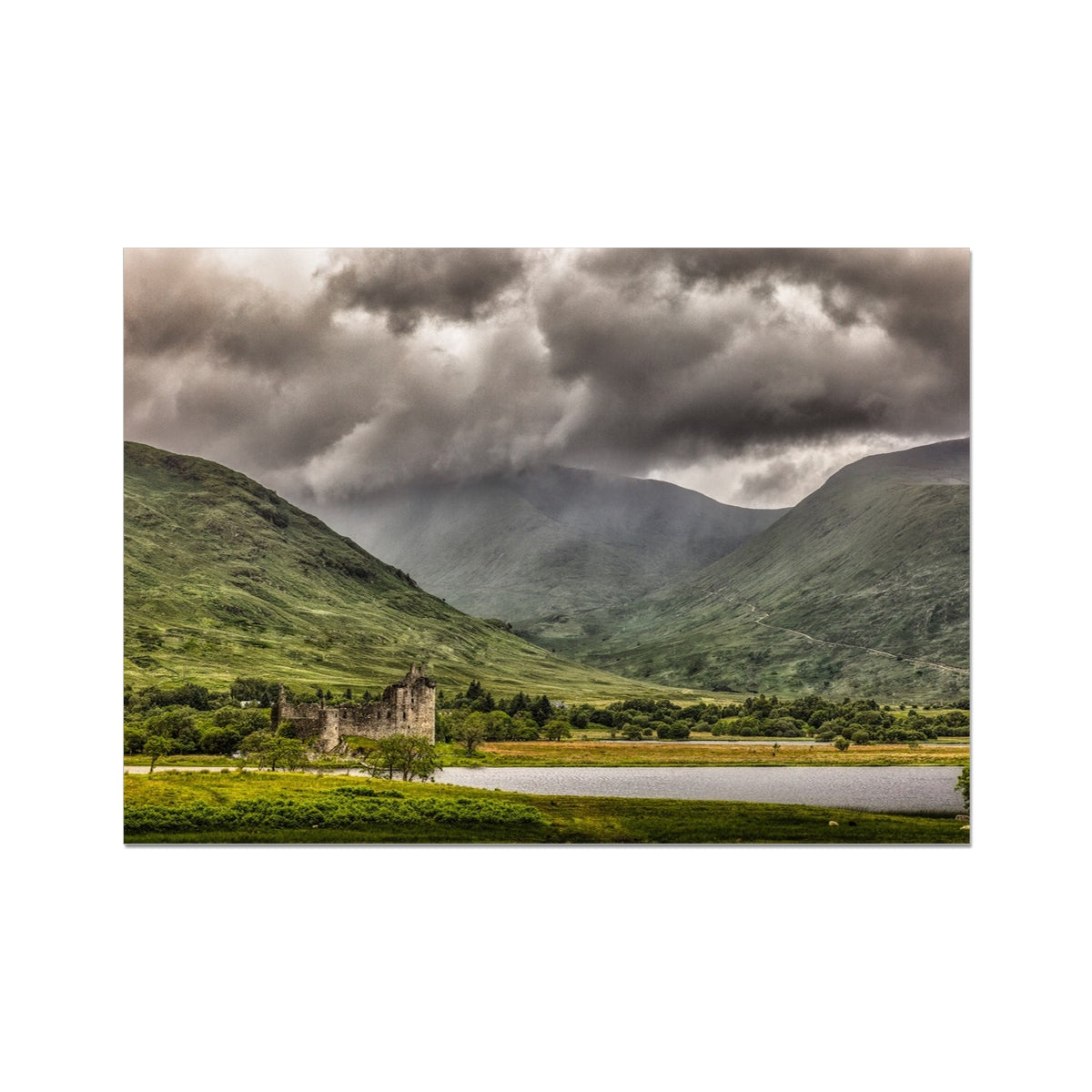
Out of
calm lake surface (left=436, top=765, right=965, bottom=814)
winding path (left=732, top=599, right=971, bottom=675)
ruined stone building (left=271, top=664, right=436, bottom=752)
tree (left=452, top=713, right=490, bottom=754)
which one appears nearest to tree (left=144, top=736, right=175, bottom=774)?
ruined stone building (left=271, top=664, right=436, bottom=752)

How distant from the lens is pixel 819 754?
670 inches

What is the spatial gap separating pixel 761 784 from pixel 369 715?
27.9ft

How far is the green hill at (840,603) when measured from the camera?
16344 millimetres

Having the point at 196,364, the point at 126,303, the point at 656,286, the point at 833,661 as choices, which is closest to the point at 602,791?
the point at 833,661

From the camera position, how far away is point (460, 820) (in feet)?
49.1

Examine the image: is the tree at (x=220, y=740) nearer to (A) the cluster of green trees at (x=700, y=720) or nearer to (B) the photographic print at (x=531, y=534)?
(B) the photographic print at (x=531, y=534)

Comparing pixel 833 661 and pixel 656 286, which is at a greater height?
pixel 656 286

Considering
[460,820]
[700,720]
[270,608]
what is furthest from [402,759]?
[700,720]

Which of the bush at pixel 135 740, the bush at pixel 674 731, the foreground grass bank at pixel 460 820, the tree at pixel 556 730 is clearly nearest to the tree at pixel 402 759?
the foreground grass bank at pixel 460 820

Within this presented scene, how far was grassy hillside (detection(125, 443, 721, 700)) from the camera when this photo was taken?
16.3 metres

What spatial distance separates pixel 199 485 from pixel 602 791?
10990 mm

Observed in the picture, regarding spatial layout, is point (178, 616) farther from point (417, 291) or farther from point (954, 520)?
point (954, 520)

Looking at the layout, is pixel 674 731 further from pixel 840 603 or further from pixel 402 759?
pixel 402 759

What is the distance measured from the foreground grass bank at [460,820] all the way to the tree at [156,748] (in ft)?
0.94
